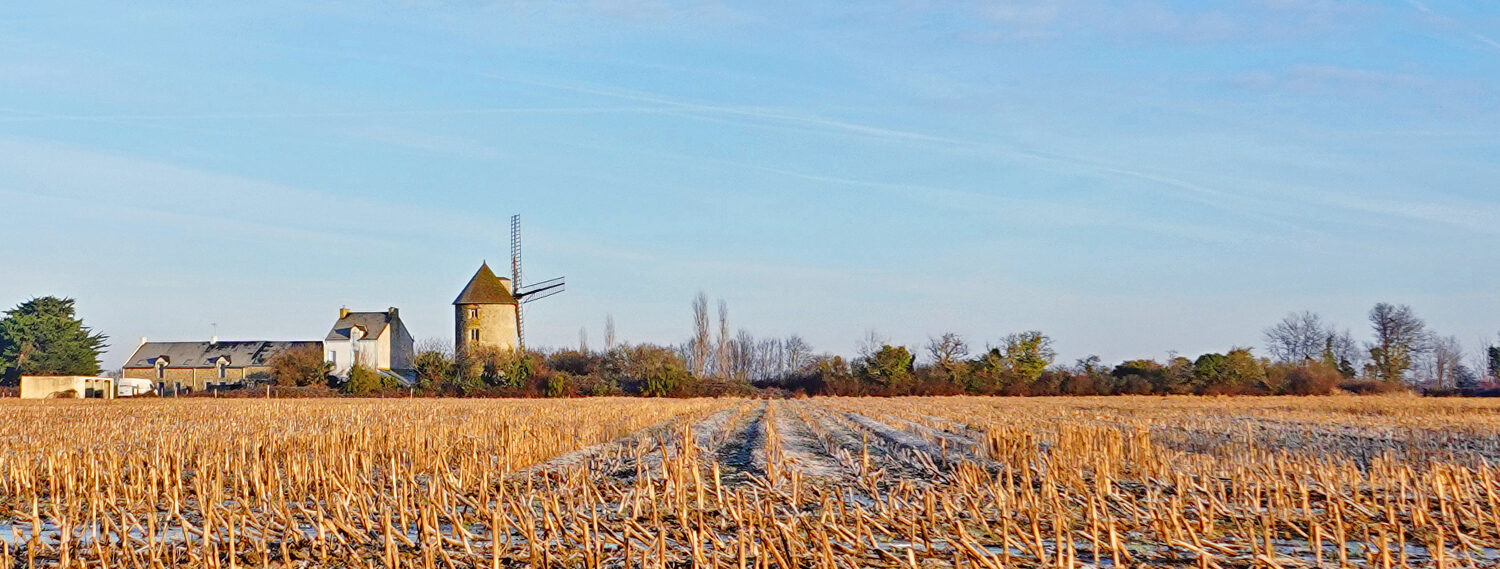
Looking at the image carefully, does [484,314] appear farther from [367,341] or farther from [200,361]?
[200,361]

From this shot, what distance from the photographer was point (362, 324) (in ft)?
291

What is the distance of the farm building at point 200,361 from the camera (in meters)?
87.4

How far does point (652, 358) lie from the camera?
230 feet

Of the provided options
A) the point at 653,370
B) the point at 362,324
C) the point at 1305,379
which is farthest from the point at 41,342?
the point at 1305,379

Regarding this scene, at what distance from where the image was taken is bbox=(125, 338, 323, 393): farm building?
87.4m

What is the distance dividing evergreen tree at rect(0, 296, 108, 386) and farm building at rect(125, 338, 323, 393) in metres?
4.82

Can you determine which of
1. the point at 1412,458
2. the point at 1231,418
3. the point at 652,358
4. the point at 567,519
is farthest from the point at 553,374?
the point at 567,519

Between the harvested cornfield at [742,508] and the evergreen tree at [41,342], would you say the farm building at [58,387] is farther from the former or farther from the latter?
the harvested cornfield at [742,508]

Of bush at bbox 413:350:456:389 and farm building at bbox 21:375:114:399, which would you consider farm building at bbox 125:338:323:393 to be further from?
bush at bbox 413:350:456:389

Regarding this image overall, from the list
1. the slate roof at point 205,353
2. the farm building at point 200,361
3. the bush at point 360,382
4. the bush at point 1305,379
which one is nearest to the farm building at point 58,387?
the bush at point 360,382

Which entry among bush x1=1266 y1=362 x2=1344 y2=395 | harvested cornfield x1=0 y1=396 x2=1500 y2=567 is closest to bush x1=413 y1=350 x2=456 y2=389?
bush x1=1266 y1=362 x2=1344 y2=395

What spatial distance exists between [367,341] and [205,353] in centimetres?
1203

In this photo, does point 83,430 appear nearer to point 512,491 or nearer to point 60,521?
point 512,491

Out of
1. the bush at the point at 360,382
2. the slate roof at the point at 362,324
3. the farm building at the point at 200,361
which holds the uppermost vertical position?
the slate roof at the point at 362,324
